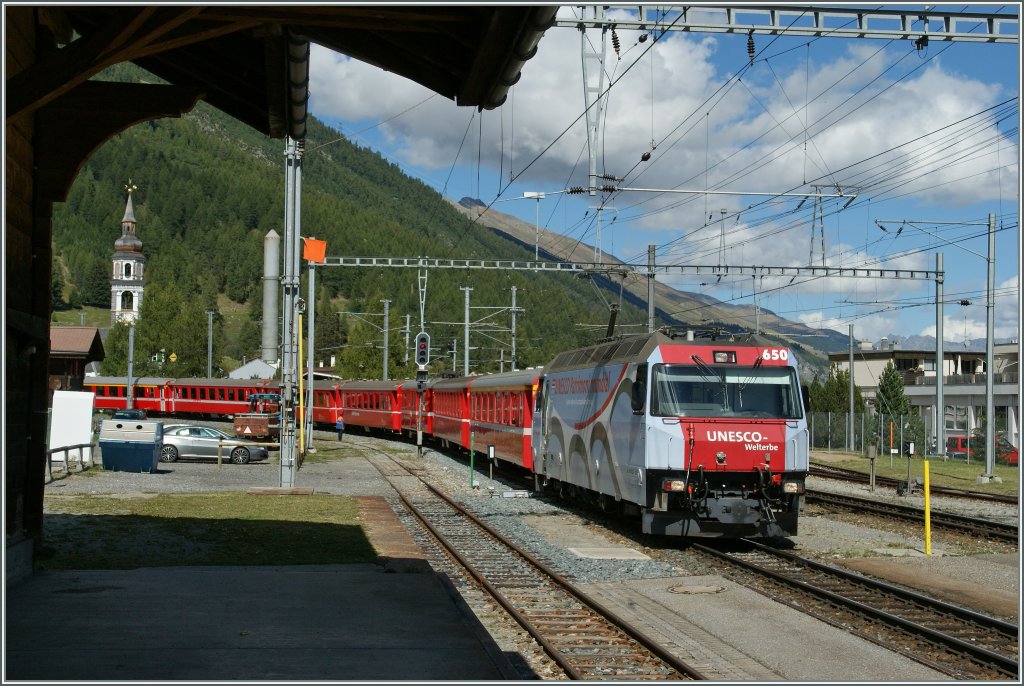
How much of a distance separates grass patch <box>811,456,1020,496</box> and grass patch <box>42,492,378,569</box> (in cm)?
1437

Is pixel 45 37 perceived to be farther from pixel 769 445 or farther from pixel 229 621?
pixel 769 445

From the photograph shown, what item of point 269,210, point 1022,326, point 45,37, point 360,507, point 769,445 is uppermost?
point 269,210

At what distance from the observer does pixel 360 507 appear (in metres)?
20.9

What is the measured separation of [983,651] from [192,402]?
60318mm

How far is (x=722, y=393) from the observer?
15461 mm

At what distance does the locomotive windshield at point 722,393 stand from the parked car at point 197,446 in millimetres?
20289

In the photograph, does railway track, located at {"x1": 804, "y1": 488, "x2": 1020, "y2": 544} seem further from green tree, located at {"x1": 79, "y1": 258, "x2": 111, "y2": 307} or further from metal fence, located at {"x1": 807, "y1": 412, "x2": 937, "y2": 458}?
green tree, located at {"x1": 79, "y1": 258, "x2": 111, "y2": 307}

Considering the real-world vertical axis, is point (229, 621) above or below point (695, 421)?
below

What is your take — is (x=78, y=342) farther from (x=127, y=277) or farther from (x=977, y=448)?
(x=127, y=277)

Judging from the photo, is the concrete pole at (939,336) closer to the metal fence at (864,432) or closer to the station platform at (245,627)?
the metal fence at (864,432)

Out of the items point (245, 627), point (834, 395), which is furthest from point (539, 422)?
point (834, 395)

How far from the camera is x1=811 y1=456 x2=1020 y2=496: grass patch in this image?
28641 millimetres

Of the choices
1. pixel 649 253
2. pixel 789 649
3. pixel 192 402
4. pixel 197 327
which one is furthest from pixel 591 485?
pixel 197 327

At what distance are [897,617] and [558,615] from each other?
3.36 m
